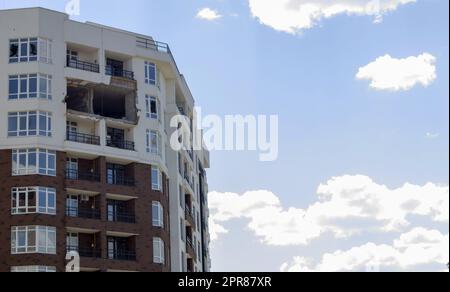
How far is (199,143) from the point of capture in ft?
289

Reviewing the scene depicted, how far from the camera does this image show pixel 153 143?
68.8m

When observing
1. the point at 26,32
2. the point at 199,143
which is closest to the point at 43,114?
the point at 26,32

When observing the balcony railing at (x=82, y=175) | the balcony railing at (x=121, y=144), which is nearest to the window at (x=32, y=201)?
the balcony railing at (x=82, y=175)

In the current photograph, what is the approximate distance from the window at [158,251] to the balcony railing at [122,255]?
169cm

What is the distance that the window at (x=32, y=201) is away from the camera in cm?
6144

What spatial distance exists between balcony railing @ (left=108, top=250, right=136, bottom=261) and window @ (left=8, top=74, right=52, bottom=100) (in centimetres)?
1304

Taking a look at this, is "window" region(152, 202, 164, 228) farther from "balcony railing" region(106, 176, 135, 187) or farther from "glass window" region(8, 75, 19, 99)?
"glass window" region(8, 75, 19, 99)

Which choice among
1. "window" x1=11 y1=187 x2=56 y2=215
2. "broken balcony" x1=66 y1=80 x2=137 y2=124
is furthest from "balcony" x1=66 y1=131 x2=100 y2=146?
"window" x1=11 y1=187 x2=56 y2=215

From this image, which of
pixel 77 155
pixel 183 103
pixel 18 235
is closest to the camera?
pixel 18 235

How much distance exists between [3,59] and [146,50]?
12.0 metres

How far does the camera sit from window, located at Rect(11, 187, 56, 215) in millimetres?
61438
